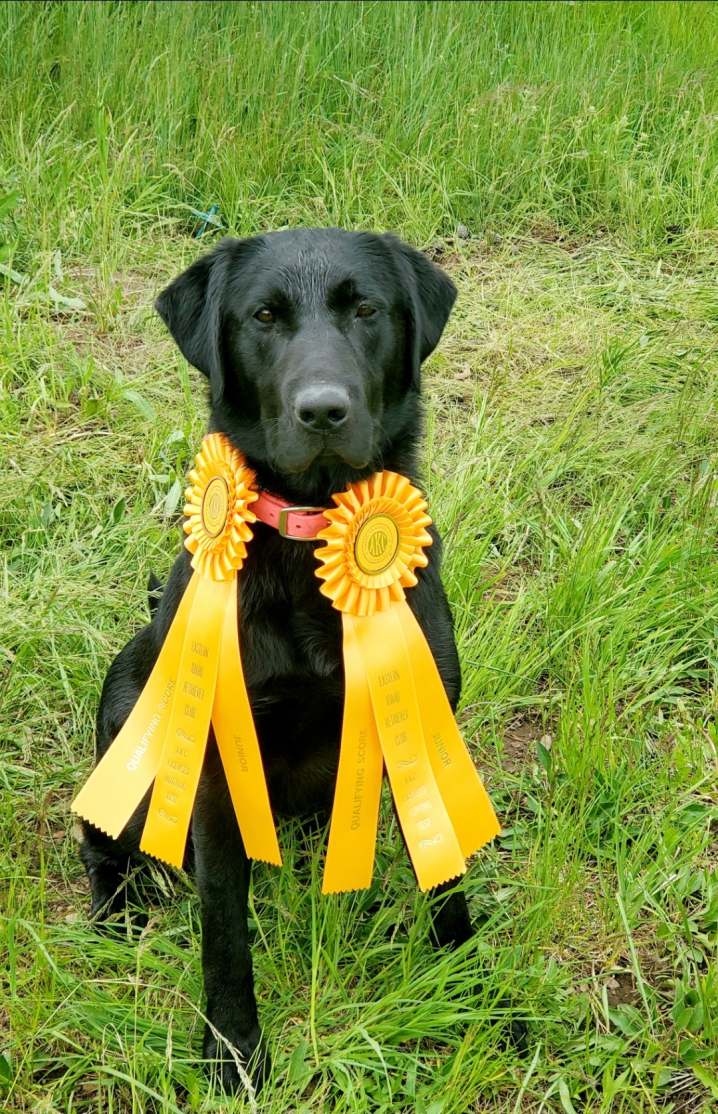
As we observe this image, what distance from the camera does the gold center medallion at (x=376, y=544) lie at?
220cm

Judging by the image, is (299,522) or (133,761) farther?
(133,761)

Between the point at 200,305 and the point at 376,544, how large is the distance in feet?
2.28

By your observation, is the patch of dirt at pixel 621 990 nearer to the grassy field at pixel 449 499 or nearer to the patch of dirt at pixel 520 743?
the grassy field at pixel 449 499

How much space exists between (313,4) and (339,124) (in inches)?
33.8

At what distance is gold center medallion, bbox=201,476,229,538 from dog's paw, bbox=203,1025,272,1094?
1021mm

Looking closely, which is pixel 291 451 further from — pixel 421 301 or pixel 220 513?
pixel 421 301

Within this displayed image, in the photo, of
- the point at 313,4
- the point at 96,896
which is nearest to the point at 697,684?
the point at 96,896

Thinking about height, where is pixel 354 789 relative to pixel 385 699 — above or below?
below

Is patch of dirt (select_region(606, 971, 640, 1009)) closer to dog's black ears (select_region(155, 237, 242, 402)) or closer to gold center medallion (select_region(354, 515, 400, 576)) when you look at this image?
gold center medallion (select_region(354, 515, 400, 576))

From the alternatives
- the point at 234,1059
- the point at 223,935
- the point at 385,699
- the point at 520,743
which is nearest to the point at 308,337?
the point at 385,699

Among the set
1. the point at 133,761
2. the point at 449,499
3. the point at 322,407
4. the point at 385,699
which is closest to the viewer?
the point at 322,407

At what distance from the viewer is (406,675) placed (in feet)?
7.22

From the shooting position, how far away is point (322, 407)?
2.06 meters

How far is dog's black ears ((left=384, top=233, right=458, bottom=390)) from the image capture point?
7.98 ft
